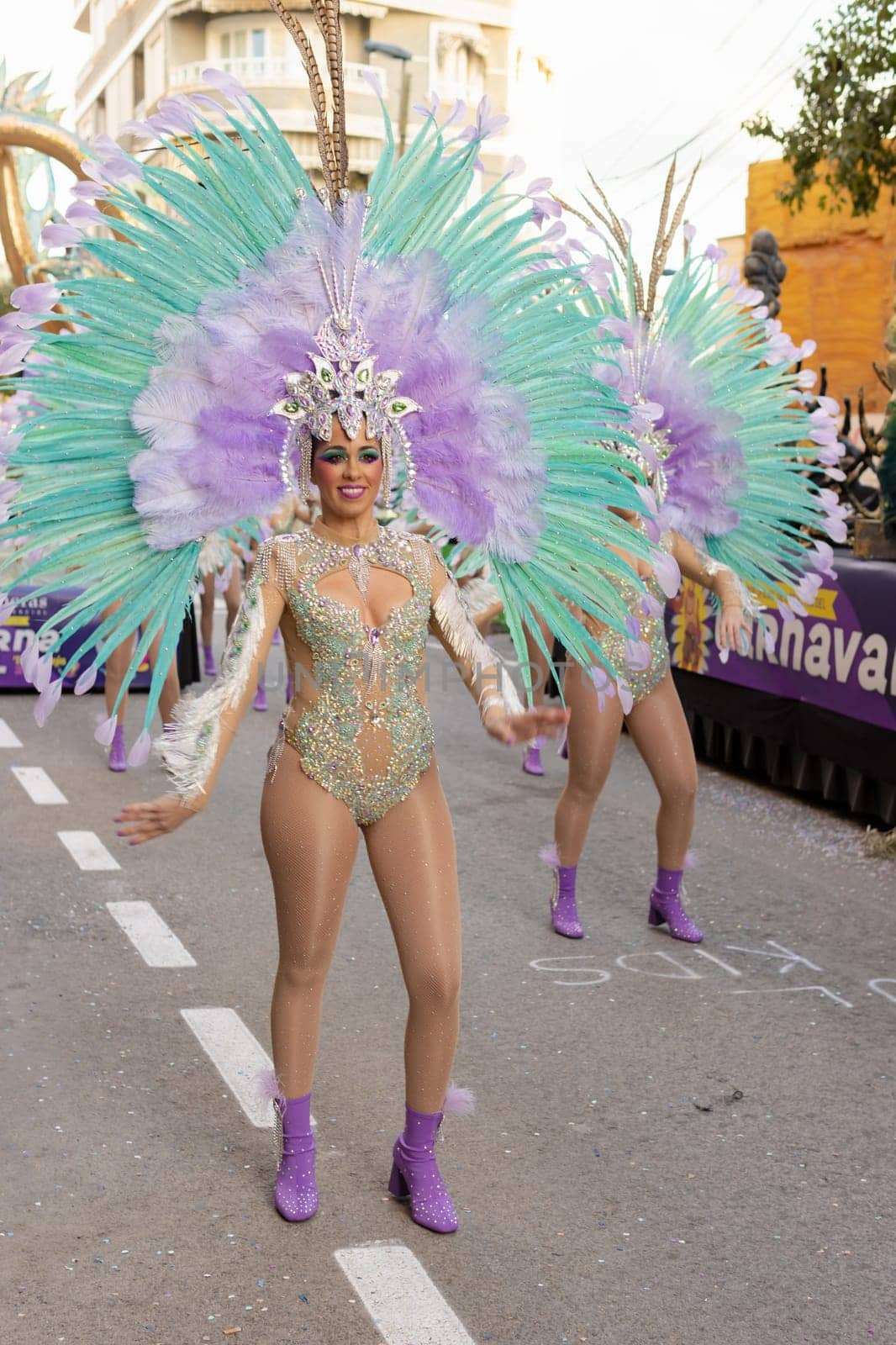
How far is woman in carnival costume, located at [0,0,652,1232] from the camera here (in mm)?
3250

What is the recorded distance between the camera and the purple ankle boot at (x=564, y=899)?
559 cm

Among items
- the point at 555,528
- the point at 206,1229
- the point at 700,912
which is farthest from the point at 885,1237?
the point at 700,912

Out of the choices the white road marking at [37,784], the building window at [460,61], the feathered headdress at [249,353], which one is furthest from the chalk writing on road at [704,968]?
the building window at [460,61]

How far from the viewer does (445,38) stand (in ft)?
160

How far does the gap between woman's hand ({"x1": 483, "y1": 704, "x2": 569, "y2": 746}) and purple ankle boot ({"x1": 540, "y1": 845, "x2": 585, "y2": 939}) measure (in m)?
2.40

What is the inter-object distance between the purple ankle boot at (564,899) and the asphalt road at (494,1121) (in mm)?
62

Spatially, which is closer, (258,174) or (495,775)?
(258,174)

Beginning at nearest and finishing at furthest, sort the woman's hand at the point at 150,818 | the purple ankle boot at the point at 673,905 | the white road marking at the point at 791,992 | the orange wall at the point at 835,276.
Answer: the woman's hand at the point at 150,818
the white road marking at the point at 791,992
the purple ankle boot at the point at 673,905
the orange wall at the point at 835,276

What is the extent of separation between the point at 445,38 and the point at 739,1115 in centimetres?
4958

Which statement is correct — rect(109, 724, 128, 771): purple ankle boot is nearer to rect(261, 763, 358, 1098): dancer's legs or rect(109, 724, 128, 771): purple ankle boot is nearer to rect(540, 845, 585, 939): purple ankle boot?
rect(540, 845, 585, 939): purple ankle boot

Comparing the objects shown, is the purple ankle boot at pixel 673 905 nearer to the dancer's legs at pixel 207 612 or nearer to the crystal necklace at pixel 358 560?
the crystal necklace at pixel 358 560

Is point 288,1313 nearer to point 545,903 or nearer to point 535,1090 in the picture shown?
point 535,1090

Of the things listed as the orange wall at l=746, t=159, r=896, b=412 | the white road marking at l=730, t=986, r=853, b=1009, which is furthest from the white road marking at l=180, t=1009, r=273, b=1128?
the orange wall at l=746, t=159, r=896, b=412

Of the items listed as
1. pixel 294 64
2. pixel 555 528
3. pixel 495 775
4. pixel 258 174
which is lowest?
pixel 495 775
